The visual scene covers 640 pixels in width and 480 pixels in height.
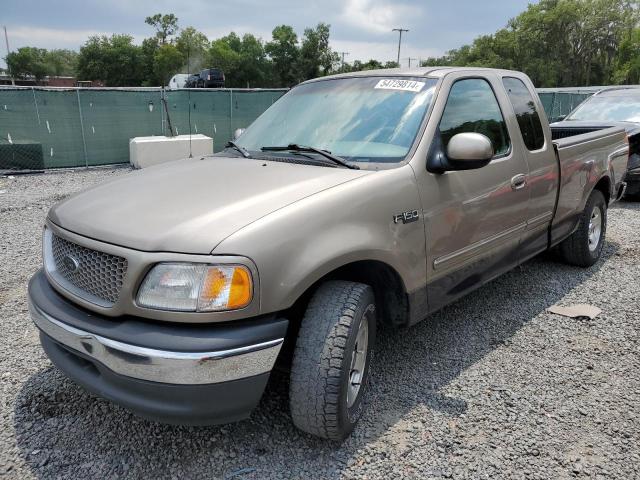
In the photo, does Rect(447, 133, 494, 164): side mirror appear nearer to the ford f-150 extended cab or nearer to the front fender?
the ford f-150 extended cab

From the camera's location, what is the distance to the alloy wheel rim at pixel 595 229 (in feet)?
16.8

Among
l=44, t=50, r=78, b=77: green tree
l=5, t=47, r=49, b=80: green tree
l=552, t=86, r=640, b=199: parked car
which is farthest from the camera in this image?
l=44, t=50, r=78, b=77: green tree

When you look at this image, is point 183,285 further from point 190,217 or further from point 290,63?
point 290,63

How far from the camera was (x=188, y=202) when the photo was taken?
2.35 meters

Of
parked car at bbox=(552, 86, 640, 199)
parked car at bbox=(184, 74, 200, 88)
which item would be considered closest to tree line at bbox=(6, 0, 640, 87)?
parked car at bbox=(184, 74, 200, 88)

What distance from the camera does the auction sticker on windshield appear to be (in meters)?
3.17

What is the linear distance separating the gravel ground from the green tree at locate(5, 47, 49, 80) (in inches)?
4946

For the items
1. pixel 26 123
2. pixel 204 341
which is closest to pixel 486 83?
pixel 204 341

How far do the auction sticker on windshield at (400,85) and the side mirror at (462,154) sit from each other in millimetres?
499

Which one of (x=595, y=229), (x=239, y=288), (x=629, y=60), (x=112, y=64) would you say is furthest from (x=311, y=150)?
(x=112, y=64)

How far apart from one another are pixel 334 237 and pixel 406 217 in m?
0.55

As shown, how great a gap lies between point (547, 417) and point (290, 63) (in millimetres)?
94829

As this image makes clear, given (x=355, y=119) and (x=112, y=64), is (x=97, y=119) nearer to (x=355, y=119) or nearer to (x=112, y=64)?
(x=355, y=119)

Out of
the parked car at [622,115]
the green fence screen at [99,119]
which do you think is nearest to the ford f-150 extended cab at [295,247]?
the parked car at [622,115]
